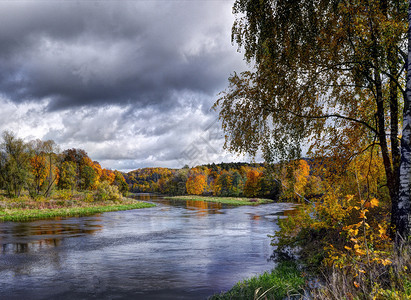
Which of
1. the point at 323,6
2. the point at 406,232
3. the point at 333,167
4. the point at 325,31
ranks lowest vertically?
the point at 406,232

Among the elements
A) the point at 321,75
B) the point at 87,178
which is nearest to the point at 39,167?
the point at 87,178

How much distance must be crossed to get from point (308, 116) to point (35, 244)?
17.9 meters

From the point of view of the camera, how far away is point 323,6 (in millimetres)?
8602

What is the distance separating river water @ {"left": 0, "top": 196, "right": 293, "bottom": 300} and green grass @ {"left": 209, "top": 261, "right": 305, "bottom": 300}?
3.75ft

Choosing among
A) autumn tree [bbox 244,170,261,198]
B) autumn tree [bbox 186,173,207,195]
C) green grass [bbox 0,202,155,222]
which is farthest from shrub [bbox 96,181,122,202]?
autumn tree [bbox 186,173,207,195]

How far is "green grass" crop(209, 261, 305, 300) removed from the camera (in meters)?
8.51

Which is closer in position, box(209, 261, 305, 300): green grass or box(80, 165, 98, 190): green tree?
box(209, 261, 305, 300): green grass

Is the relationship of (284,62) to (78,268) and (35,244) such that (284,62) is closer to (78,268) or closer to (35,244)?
(78,268)

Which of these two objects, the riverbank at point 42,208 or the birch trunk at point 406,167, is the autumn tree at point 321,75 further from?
the riverbank at point 42,208

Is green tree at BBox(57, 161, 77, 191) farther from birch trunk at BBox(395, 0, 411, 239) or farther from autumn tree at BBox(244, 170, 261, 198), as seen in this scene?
birch trunk at BBox(395, 0, 411, 239)

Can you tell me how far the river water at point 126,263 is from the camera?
10312 mm

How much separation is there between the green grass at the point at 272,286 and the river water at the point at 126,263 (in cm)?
114

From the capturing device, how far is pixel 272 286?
9188mm

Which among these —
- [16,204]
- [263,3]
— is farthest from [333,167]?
[16,204]
